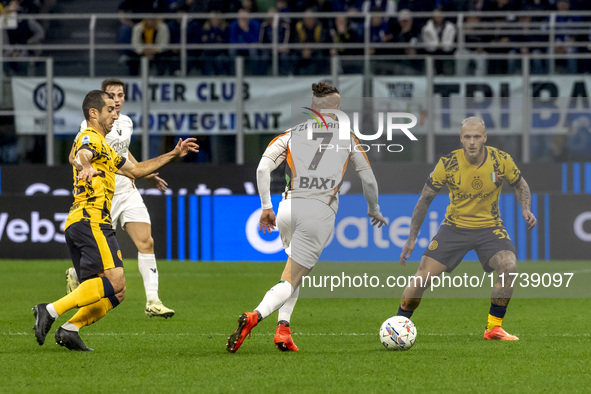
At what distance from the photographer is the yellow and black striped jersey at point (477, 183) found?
28.1ft

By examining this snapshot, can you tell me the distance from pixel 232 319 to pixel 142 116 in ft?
24.8

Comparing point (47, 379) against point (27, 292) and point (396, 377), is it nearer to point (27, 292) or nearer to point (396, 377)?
point (396, 377)

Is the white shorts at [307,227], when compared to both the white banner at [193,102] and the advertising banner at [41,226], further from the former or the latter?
the white banner at [193,102]

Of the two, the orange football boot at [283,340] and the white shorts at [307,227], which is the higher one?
the white shorts at [307,227]

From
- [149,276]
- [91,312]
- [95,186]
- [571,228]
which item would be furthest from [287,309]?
[571,228]

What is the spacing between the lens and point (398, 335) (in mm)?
7648

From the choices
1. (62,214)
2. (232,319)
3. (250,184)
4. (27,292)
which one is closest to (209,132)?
(250,184)

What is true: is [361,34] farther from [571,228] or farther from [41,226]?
[41,226]

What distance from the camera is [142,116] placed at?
55.4ft

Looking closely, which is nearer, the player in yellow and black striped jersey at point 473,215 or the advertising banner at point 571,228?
the player in yellow and black striped jersey at point 473,215

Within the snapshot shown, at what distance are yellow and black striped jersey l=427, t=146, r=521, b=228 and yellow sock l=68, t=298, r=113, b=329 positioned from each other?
2.74 meters

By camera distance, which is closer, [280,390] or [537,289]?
[280,390]

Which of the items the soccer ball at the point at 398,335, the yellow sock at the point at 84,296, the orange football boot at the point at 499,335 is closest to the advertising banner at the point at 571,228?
the orange football boot at the point at 499,335

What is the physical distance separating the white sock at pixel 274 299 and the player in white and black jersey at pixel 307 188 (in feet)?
0.17
